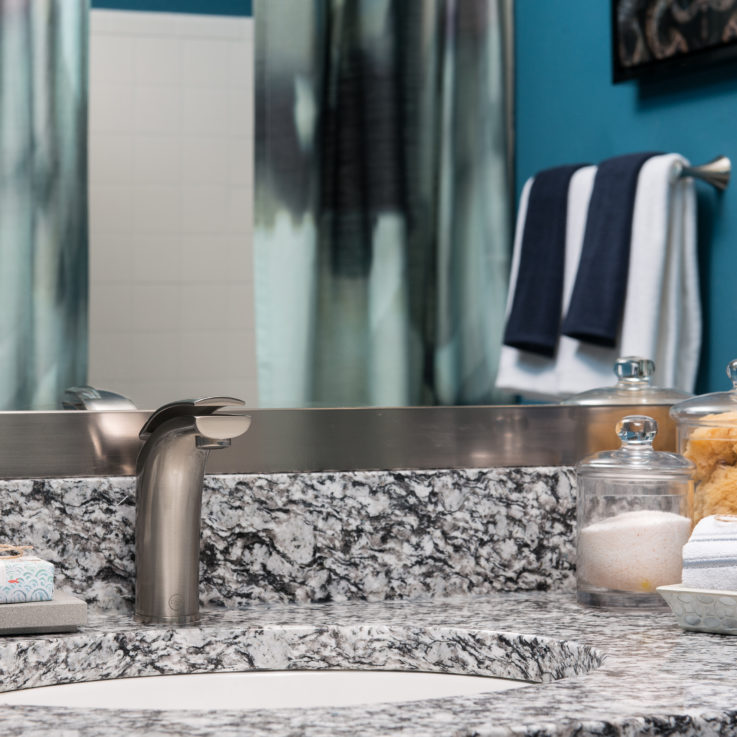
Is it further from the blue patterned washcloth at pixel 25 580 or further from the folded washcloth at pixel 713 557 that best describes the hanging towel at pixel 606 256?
the blue patterned washcloth at pixel 25 580

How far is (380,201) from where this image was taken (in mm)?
1411

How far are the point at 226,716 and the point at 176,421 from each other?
40cm

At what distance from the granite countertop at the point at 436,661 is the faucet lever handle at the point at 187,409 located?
0.20m

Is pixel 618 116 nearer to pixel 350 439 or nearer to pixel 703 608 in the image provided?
pixel 350 439

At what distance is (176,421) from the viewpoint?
1.07 meters

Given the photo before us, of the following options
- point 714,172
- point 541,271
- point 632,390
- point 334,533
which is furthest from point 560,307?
point 334,533

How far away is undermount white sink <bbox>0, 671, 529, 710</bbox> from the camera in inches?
39.3

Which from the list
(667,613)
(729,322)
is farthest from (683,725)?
(729,322)

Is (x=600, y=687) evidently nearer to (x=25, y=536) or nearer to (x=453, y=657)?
(x=453, y=657)

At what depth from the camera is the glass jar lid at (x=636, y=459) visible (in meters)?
1.22

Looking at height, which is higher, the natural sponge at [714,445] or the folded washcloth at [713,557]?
the natural sponge at [714,445]

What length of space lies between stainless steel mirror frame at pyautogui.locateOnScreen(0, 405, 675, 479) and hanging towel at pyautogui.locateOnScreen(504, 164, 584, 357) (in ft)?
0.43

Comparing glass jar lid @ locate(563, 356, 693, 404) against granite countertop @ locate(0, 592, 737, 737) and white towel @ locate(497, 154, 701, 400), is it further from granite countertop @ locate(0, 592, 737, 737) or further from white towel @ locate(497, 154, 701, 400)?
granite countertop @ locate(0, 592, 737, 737)

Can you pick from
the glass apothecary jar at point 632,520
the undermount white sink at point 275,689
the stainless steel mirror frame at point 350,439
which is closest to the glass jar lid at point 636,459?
the glass apothecary jar at point 632,520
